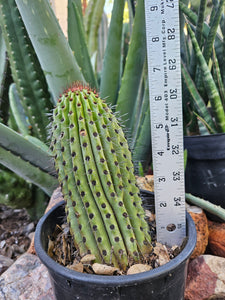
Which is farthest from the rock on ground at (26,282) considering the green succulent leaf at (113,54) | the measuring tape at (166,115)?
the green succulent leaf at (113,54)

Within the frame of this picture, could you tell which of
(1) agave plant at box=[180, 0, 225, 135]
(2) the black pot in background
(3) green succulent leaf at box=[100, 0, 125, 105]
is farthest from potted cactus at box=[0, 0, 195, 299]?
(1) agave plant at box=[180, 0, 225, 135]

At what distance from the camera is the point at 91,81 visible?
1328 millimetres

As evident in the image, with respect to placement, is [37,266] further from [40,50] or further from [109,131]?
[40,50]

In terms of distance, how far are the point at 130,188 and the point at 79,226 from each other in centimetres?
15

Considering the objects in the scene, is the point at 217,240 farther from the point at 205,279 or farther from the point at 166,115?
the point at 166,115

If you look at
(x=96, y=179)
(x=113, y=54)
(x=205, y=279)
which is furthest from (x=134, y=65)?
(x=205, y=279)

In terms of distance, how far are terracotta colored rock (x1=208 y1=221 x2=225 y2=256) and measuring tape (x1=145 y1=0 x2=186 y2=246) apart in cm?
38

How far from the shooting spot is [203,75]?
113cm

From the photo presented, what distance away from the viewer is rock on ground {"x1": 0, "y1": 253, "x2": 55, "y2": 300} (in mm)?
833

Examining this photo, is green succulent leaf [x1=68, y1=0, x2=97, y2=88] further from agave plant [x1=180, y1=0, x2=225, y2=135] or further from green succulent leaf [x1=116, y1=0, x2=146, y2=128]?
agave plant [x1=180, y1=0, x2=225, y2=135]

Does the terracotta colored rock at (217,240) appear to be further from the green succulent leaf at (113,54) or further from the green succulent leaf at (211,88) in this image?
the green succulent leaf at (113,54)

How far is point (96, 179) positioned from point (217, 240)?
65 centimetres

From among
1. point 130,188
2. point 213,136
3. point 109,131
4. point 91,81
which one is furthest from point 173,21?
point 91,81

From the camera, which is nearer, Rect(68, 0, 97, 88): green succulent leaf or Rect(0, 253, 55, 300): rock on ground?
Rect(0, 253, 55, 300): rock on ground
